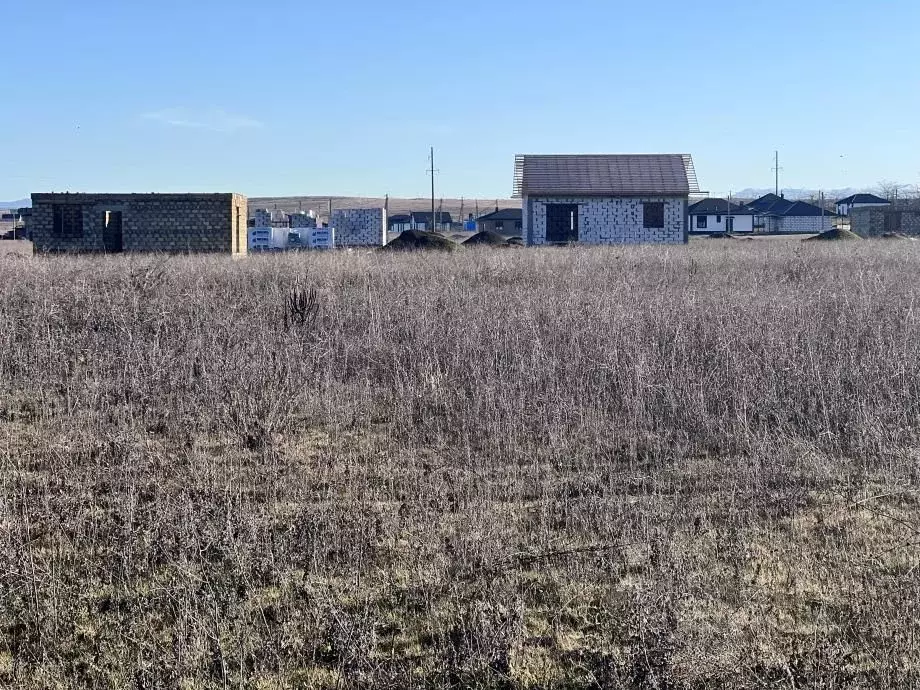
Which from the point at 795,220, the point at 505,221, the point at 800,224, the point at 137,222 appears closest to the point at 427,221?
the point at 505,221

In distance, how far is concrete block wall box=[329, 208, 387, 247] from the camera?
4600 cm

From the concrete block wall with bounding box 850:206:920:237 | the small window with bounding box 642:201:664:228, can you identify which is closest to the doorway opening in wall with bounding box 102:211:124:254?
the small window with bounding box 642:201:664:228

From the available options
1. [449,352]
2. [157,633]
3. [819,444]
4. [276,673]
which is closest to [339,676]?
[276,673]

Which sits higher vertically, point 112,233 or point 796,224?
point 796,224

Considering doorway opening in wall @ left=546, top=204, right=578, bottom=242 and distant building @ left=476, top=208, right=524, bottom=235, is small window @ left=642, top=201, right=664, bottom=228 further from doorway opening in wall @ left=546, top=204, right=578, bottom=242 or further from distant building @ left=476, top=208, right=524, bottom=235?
distant building @ left=476, top=208, right=524, bottom=235

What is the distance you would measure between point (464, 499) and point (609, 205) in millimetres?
27422

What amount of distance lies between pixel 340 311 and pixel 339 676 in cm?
787

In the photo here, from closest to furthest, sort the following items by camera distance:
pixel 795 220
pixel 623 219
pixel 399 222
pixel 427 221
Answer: pixel 623 219
pixel 795 220
pixel 399 222
pixel 427 221

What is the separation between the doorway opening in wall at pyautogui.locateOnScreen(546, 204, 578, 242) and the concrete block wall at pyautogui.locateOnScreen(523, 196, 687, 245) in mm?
180

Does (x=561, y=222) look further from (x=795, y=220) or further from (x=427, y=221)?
(x=427, y=221)

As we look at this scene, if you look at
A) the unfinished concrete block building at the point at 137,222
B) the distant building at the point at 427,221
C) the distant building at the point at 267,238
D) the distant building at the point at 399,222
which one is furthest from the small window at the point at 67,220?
the distant building at the point at 399,222

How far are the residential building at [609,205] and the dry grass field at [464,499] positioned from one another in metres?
21.1

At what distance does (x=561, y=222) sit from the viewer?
3153 cm

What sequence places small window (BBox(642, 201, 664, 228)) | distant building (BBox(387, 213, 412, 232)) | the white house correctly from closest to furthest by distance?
small window (BBox(642, 201, 664, 228)) < the white house < distant building (BBox(387, 213, 412, 232))
